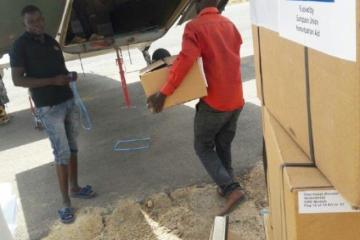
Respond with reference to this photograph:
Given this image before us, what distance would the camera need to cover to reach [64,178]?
13.0 feet

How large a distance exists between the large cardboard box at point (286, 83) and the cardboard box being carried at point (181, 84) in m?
1.45

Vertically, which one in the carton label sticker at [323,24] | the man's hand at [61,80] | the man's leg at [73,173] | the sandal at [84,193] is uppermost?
the carton label sticker at [323,24]

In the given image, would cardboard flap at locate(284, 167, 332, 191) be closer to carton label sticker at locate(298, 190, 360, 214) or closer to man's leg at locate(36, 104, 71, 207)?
carton label sticker at locate(298, 190, 360, 214)

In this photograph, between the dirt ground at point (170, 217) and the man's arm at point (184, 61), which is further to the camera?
the dirt ground at point (170, 217)

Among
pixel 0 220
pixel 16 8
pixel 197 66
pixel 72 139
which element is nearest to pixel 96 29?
pixel 16 8

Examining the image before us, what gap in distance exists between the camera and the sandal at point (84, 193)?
426 cm

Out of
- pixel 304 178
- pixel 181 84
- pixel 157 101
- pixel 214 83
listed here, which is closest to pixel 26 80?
pixel 157 101

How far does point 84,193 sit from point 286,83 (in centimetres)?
319

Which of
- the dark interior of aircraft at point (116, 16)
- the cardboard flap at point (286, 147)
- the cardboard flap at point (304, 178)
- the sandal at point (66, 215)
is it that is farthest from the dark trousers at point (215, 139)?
the dark interior of aircraft at point (116, 16)

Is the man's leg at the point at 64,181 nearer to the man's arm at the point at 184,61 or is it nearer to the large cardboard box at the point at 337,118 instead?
the man's arm at the point at 184,61

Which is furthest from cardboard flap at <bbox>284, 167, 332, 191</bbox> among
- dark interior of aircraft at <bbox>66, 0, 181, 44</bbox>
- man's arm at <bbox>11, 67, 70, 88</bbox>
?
dark interior of aircraft at <bbox>66, 0, 181, 44</bbox>

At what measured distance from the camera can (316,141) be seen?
1.26 m

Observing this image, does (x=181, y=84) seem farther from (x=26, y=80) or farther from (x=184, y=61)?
(x=26, y=80)

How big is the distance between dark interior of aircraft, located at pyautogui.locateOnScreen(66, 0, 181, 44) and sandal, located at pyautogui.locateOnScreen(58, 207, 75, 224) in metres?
2.92
